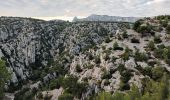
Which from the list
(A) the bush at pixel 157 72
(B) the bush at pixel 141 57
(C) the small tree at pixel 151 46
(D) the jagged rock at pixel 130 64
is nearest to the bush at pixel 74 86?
(D) the jagged rock at pixel 130 64

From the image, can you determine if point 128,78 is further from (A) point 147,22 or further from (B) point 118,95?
(A) point 147,22

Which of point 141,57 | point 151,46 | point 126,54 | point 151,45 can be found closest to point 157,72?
point 141,57

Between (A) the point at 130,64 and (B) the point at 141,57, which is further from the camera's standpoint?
(B) the point at 141,57

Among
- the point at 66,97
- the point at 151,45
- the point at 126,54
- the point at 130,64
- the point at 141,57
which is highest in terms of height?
the point at 151,45

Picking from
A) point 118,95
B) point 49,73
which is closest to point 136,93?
point 118,95

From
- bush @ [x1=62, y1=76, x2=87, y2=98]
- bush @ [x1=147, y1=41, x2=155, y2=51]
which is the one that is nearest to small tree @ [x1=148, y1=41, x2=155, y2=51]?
bush @ [x1=147, y1=41, x2=155, y2=51]

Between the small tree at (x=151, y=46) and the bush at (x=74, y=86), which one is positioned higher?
the small tree at (x=151, y=46)

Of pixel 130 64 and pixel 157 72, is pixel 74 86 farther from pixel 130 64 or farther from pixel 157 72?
pixel 157 72

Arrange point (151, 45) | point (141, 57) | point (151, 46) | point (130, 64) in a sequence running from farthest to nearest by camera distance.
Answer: point (151, 45), point (151, 46), point (141, 57), point (130, 64)

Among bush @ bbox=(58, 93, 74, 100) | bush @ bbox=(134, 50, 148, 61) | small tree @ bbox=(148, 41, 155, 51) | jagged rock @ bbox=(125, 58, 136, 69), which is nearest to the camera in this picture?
jagged rock @ bbox=(125, 58, 136, 69)

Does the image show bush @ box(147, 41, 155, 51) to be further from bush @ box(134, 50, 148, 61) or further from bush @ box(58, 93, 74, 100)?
bush @ box(58, 93, 74, 100)

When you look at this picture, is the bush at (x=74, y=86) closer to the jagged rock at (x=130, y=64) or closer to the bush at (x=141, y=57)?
the jagged rock at (x=130, y=64)
